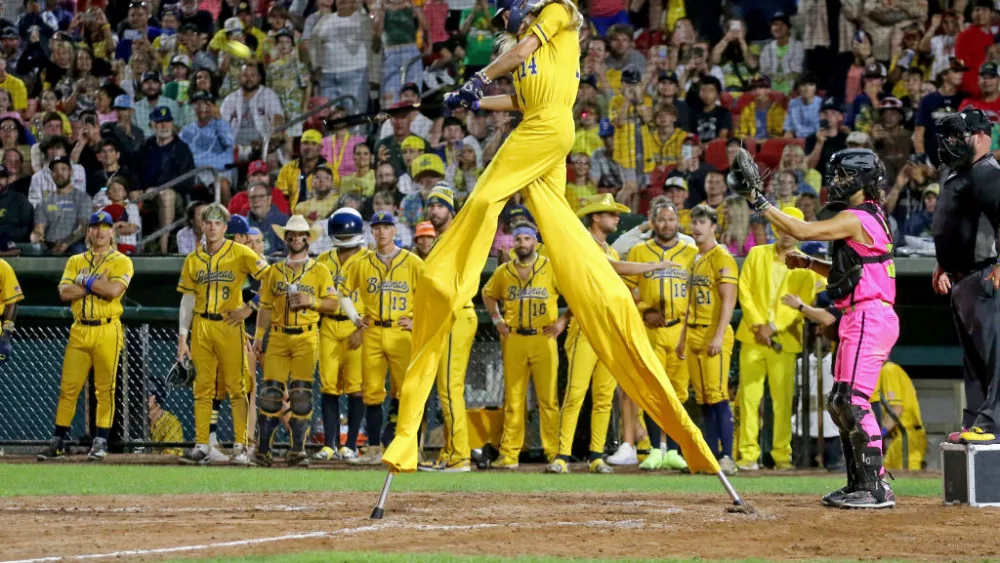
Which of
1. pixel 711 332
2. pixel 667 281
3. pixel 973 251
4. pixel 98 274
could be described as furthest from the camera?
pixel 98 274

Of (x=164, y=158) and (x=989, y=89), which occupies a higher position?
(x=989, y=89)

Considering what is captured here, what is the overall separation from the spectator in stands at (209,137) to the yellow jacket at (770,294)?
7823 mm

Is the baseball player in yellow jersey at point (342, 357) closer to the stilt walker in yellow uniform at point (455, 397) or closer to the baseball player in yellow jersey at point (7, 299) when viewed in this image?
the stilt walker in yellow uniform at point (455, 397)

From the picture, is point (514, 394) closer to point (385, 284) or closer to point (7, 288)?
point (385, 284)

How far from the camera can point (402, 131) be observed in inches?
624

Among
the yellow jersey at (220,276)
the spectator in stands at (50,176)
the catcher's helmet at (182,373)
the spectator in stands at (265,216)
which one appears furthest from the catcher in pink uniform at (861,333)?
the spectator in stands at (50,176)

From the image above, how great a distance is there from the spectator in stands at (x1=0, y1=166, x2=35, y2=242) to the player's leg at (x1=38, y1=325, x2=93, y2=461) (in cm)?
389

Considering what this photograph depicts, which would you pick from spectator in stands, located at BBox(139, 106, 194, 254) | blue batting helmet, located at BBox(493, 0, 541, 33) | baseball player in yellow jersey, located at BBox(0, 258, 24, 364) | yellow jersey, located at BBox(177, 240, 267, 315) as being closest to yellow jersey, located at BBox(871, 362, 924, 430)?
yellow jersey, located at BBox(177, 240, 267, 315)

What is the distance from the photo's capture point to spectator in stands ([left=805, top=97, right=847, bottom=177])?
47.4ft

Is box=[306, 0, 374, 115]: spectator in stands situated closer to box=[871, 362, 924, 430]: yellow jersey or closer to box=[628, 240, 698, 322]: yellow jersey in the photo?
box=[628, 240, 698, 322]: yellow jersey

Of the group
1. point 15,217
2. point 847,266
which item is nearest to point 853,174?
point 847,266

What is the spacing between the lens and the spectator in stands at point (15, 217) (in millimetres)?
15867

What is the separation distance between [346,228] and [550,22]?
263 inches

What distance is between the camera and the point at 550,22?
5.85 meters
